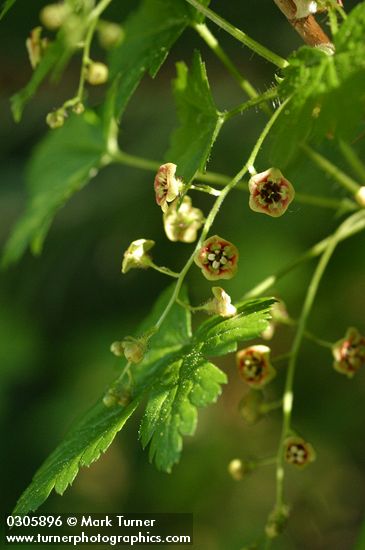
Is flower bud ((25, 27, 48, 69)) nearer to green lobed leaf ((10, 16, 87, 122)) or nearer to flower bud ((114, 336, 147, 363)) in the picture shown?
green lobed leaf ((10, 16, 87, 122))

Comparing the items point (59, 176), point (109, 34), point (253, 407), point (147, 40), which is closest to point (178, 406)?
point (253, 407)

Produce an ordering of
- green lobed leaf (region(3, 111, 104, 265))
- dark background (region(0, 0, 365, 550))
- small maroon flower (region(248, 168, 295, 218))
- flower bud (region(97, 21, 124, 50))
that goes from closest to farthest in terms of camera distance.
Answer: small maroon flower (region(248, 168, 295, 218)) < flower bud (region(97, 21, 124, 50)) < green lobed leaf (region(3, 111, 104, 265)) < dark background (region(0, 0, 365, 550))

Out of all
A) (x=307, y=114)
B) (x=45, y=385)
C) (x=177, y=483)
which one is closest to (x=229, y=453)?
(x=177, y=483)

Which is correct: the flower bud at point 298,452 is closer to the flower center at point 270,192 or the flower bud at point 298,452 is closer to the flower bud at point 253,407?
the flower bud at point 253,407

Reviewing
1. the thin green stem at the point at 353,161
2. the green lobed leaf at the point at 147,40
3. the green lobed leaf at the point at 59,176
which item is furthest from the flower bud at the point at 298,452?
the green lobed leaf at the point at 59,176

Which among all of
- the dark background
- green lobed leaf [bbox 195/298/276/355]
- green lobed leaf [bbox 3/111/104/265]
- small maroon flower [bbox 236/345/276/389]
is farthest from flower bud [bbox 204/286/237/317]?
the dark background
